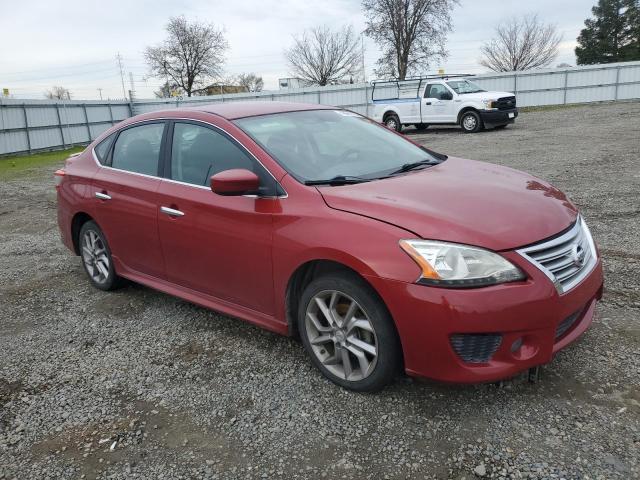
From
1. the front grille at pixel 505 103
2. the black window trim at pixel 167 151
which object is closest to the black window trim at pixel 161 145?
the black window trim at pixel 167 151

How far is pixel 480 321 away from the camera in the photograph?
2471 millimetres

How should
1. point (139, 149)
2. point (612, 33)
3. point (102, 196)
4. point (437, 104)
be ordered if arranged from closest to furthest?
1. point (139, 149)
2. point (102, 196)
3. point (437, 104)
4. point (612, 33)

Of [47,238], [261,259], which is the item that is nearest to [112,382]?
[261,259]

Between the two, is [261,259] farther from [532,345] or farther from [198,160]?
[532,345]

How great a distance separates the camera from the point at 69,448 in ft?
8.95

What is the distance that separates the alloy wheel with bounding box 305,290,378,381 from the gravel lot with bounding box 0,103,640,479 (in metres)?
0.16

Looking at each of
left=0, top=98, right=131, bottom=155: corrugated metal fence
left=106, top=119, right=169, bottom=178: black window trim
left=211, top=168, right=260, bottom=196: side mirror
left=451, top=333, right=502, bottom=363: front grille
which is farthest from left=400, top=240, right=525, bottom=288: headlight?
left=0, top=98, right=131, bottom=155: corrugated metal fence

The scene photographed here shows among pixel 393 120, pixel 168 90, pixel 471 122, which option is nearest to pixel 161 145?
pixel 471 122

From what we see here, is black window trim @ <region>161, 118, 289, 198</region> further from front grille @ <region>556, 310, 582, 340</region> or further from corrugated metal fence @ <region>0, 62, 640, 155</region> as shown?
corrugated metal fence @ <region>0, 62, 640, 155</region>

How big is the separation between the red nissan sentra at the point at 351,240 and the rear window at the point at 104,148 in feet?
0.79

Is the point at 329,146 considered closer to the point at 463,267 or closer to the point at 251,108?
the point at 251,108

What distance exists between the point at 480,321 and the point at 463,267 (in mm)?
261

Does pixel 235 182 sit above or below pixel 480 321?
above

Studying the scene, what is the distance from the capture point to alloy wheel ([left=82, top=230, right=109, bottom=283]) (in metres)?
4.79
